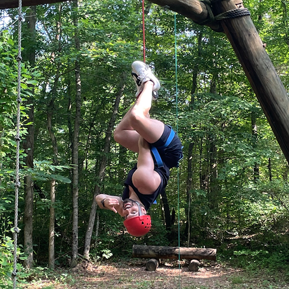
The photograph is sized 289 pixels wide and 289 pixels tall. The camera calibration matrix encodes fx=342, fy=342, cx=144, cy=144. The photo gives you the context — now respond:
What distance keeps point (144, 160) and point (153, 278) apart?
5.98 meters

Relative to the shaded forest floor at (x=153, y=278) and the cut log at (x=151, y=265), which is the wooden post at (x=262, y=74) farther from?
the cut log at (x=151, y=265)

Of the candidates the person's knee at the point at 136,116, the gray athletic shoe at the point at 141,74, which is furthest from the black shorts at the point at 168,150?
the gray athletic shoe at the point at 141,74

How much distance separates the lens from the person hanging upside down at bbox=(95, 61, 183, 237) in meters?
1.85

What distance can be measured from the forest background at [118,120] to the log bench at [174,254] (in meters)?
0.91

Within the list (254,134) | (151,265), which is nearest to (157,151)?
(151,265)

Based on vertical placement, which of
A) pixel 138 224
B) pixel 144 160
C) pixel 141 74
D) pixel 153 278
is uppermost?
pixel 141 74

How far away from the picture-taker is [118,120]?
859cm

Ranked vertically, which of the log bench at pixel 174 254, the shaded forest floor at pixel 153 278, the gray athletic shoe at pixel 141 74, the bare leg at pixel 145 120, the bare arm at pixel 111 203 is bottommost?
the shaded forest floor at pixel 153 278

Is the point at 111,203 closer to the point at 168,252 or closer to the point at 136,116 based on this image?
the point at 136,116

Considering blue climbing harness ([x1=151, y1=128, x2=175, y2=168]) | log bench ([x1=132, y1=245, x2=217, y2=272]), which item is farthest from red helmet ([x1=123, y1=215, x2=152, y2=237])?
log bench ([x1=132, y1=245, x2=217, y2=272])

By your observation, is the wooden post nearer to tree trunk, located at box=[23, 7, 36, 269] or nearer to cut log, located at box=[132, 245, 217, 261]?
tree trunk, located at box=[23, 7, 36, 269]

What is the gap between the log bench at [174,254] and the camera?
784 cm

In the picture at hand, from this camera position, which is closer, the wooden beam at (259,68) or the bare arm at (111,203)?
the bare arm at (111,203)

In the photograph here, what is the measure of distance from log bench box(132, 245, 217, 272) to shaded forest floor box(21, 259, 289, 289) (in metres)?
0.18
